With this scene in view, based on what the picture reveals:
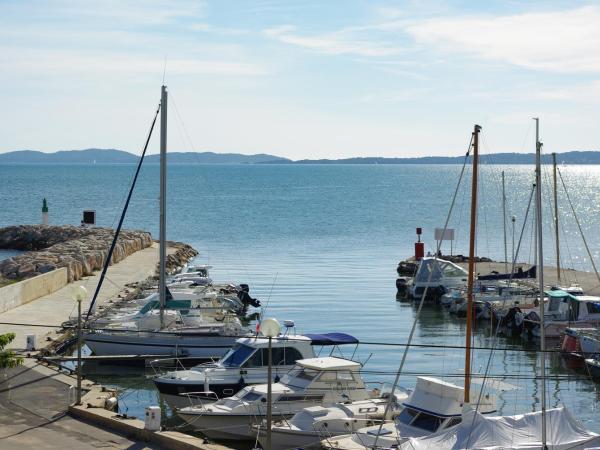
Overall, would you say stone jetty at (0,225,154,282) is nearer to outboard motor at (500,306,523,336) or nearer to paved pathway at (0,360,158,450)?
outboard motor at (500,306,523,336)

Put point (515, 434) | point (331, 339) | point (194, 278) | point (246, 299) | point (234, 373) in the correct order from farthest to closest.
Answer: point (194, 278) < point (246, 299) < point (331, 339) < point (234, 373) < point (515, 434)

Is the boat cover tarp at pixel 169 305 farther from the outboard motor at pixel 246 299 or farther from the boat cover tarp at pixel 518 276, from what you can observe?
the boat cover tarp at pixel 518 276

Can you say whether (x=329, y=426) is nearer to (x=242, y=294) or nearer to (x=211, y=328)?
(x=211, y=328)

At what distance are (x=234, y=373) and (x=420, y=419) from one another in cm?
652

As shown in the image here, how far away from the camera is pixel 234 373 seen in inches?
1049

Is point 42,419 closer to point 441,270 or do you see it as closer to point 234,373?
point 234,373

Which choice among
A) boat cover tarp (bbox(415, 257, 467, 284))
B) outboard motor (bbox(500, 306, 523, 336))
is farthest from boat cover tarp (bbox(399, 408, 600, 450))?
boat cover tarp (bbox(415, 257, 467, 284))

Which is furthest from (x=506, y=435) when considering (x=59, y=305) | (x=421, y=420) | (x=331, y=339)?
(x=59, y=305)

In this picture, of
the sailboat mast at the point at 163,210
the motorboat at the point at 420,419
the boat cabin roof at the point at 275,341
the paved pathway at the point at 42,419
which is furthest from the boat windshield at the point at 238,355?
the sailboat mast at the point at 163,210

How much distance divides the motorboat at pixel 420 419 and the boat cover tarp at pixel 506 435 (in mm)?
992

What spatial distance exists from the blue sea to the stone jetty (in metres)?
6.02

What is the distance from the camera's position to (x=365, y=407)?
2336cm

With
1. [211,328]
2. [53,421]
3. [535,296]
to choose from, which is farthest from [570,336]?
[53,421]

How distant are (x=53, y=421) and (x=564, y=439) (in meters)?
10.6
